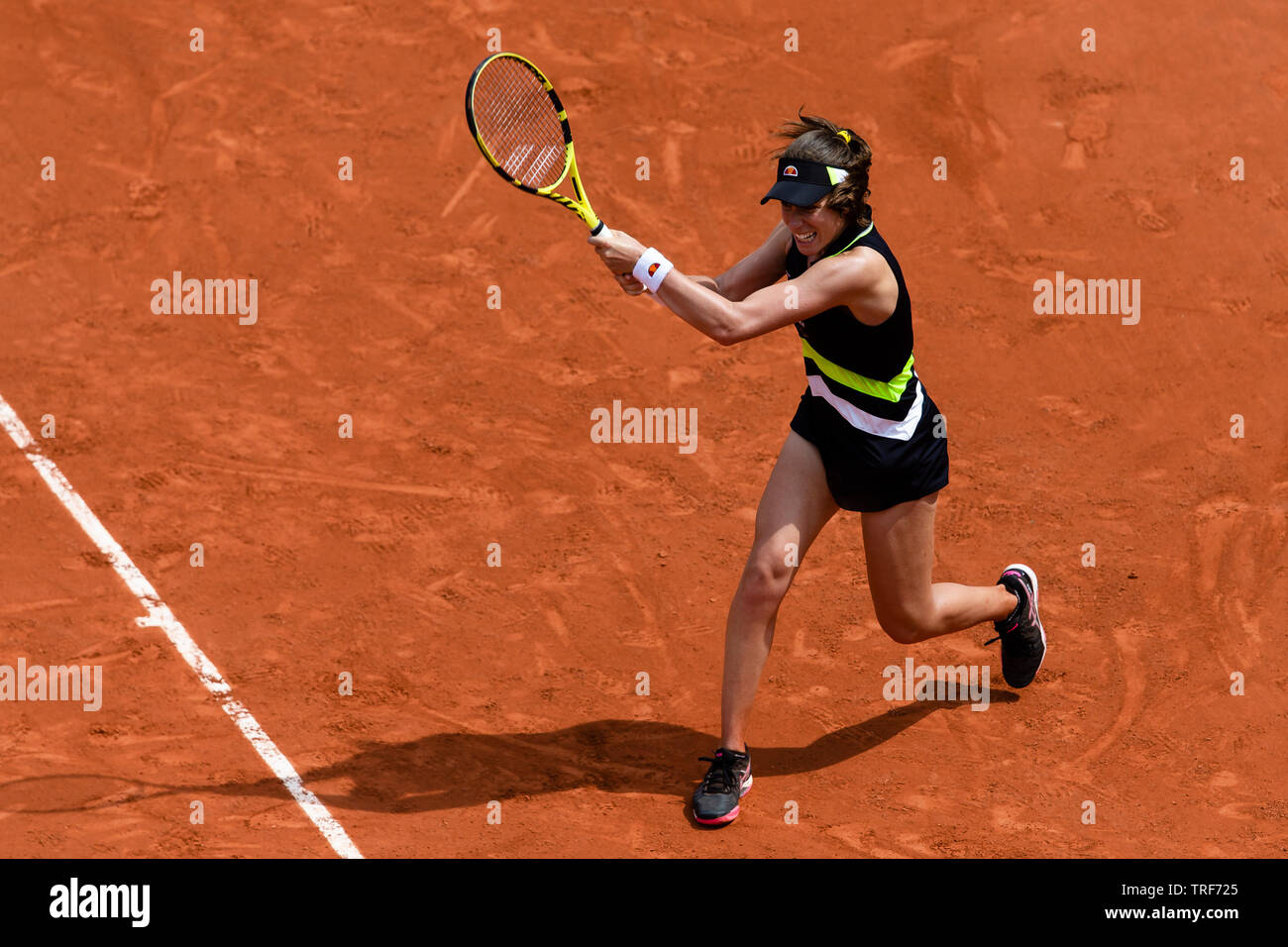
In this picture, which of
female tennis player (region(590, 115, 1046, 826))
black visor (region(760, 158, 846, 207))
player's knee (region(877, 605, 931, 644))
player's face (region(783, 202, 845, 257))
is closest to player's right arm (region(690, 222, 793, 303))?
female tennis player (region(590, 115, 1046, 826))

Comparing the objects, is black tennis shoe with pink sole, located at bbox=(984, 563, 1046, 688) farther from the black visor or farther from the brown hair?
the black visor

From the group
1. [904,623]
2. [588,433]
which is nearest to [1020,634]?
[904,623]

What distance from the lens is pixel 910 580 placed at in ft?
20.6

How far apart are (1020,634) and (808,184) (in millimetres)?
2406

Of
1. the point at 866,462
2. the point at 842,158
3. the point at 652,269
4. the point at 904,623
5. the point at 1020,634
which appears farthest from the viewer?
the point at 1020,634

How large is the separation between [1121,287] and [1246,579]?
2.64 m

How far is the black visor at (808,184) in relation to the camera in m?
5.70

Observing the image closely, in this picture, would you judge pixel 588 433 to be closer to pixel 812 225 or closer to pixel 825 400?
pixel 825 400

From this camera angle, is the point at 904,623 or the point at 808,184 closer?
the point at 808,184

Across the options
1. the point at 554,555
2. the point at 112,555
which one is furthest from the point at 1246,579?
the point at 112,555

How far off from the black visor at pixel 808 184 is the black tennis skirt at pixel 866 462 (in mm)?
831

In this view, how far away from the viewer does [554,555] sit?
7.88 metres

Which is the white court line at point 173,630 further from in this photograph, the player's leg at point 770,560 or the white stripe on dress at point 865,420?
the white stripe on dress at point 865,420

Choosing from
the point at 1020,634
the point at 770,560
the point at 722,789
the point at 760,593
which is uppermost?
the point at 770,560
